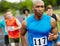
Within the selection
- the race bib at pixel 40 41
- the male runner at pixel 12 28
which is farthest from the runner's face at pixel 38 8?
the male runner at pixel 12 28

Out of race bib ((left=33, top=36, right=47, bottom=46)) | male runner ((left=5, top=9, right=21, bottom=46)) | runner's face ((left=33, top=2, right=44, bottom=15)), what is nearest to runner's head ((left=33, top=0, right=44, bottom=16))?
runner's face ((left=33, top=2, right=44, bottom=15))

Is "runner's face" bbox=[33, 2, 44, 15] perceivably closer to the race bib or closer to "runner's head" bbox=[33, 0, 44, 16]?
"runner's head" bbox=[33, 0, 44, 16]

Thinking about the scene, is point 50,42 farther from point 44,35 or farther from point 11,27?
point 11,27

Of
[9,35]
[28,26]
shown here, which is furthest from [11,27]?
[28,26]

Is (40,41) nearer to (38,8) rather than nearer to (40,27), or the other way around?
(40,27)

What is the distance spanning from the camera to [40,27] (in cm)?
571

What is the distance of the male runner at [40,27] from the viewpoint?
18.6 feet

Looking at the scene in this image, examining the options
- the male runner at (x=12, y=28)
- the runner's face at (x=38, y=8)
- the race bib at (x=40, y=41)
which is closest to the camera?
the runner's face at (x=38, y=8)

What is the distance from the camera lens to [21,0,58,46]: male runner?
568 cm

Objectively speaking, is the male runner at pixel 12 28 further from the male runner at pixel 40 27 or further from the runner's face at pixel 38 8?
the runner's face at pixel 38 8

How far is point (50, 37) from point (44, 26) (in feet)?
0.90

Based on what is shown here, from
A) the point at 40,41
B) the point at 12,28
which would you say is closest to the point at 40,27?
the point at 40,41

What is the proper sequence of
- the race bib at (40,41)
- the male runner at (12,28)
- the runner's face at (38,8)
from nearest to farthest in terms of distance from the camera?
1. the runner's face at (38,8)
2. the race bib at (40,41)
3. the male runner at (12,28)

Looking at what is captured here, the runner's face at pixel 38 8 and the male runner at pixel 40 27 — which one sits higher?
the runner's face at pixel 38 8
